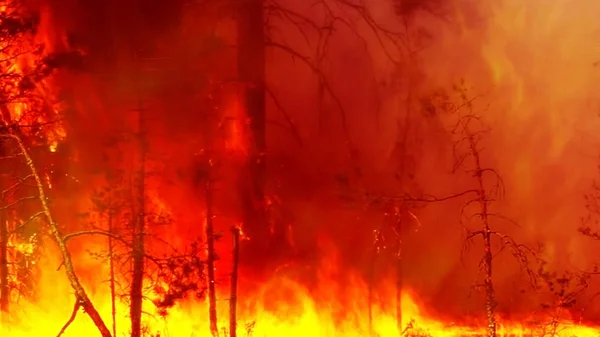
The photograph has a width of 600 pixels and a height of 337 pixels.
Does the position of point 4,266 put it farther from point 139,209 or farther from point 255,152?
point 255,152

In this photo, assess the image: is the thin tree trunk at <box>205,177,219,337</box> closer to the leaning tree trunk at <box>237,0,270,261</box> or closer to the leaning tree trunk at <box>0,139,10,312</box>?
the leaning tree trunk at <box>237,0,270,261</box>

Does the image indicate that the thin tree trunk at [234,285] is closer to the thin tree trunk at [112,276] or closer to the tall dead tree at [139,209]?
the tall dead tree at [139,209]

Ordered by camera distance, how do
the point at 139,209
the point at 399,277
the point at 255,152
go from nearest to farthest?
the point at 139,209, the point at 255,152, the point at 399,277

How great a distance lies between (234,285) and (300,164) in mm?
1478

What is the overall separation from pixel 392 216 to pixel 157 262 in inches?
101

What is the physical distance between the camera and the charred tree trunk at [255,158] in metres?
5.69

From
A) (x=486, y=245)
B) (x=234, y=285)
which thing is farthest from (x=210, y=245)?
(x=486, y=245)

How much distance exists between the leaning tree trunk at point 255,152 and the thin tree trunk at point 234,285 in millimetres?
128

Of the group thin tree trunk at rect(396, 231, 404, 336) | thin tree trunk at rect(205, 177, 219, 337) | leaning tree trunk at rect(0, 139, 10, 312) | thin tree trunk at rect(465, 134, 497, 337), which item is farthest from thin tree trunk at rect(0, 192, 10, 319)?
thin tree trunk at rect(465, 134, 497, 337)

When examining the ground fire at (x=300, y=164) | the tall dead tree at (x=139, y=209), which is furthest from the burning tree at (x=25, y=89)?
the tall dead tree at (x=139, y=209)

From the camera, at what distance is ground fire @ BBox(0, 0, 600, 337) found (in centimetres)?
567

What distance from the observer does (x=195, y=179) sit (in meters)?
5.71

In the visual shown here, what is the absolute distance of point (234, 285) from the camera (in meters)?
5.75

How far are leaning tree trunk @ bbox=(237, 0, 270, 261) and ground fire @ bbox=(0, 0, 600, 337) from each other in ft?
0.07
